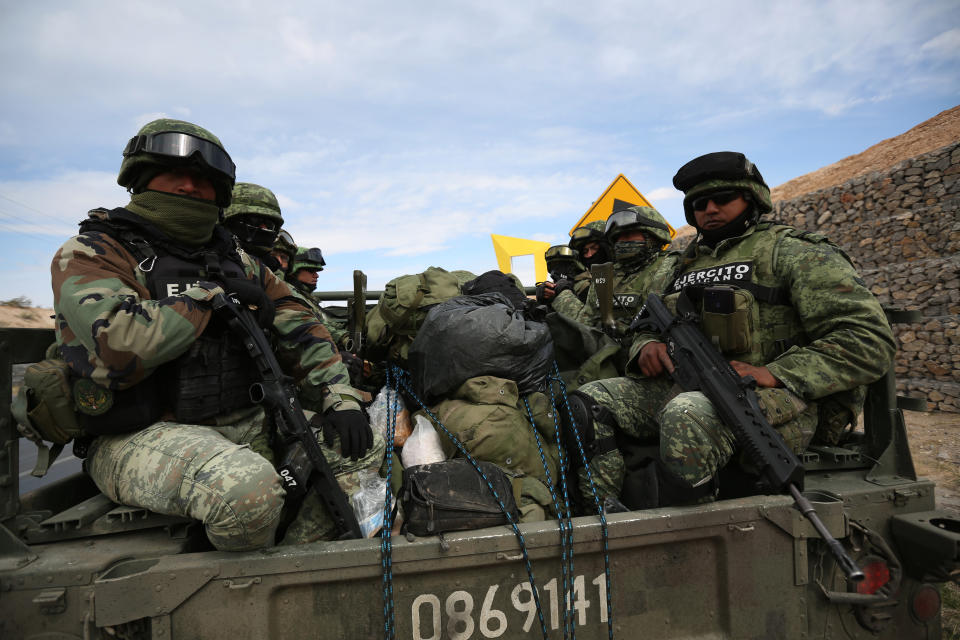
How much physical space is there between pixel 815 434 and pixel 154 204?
318 cm

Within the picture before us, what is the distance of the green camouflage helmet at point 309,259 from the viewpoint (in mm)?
6082

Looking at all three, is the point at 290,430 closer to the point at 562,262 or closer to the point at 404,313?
the point at 404,313

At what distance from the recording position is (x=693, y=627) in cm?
190

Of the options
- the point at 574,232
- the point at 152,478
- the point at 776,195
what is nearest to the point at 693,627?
the point at 152,478

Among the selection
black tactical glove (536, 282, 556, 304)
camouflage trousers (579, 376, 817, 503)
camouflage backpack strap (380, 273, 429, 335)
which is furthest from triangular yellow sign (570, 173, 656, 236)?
camouflage trousers (579, 376, 817, 503)

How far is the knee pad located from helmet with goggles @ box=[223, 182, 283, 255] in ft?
7.90

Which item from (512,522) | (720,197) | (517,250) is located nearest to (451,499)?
(512,522)

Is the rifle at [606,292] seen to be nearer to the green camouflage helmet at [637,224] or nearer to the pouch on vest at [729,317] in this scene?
the green camouflage helmet at [637,224]

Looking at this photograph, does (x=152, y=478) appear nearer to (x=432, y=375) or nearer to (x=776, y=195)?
(x=432, y=375)

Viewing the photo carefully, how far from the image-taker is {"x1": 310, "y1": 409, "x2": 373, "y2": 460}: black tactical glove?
84.9 inches

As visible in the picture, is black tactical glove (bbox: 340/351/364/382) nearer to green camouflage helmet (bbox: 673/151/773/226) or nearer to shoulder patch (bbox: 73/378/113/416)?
shoulder patch (bbox: 73/378/113/416)

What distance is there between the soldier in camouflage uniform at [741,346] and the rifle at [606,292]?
0.71m

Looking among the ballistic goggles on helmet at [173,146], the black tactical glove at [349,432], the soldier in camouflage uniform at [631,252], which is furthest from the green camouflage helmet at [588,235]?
the ballistic goggles on helmet at [173,146]

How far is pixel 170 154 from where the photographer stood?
209cm
